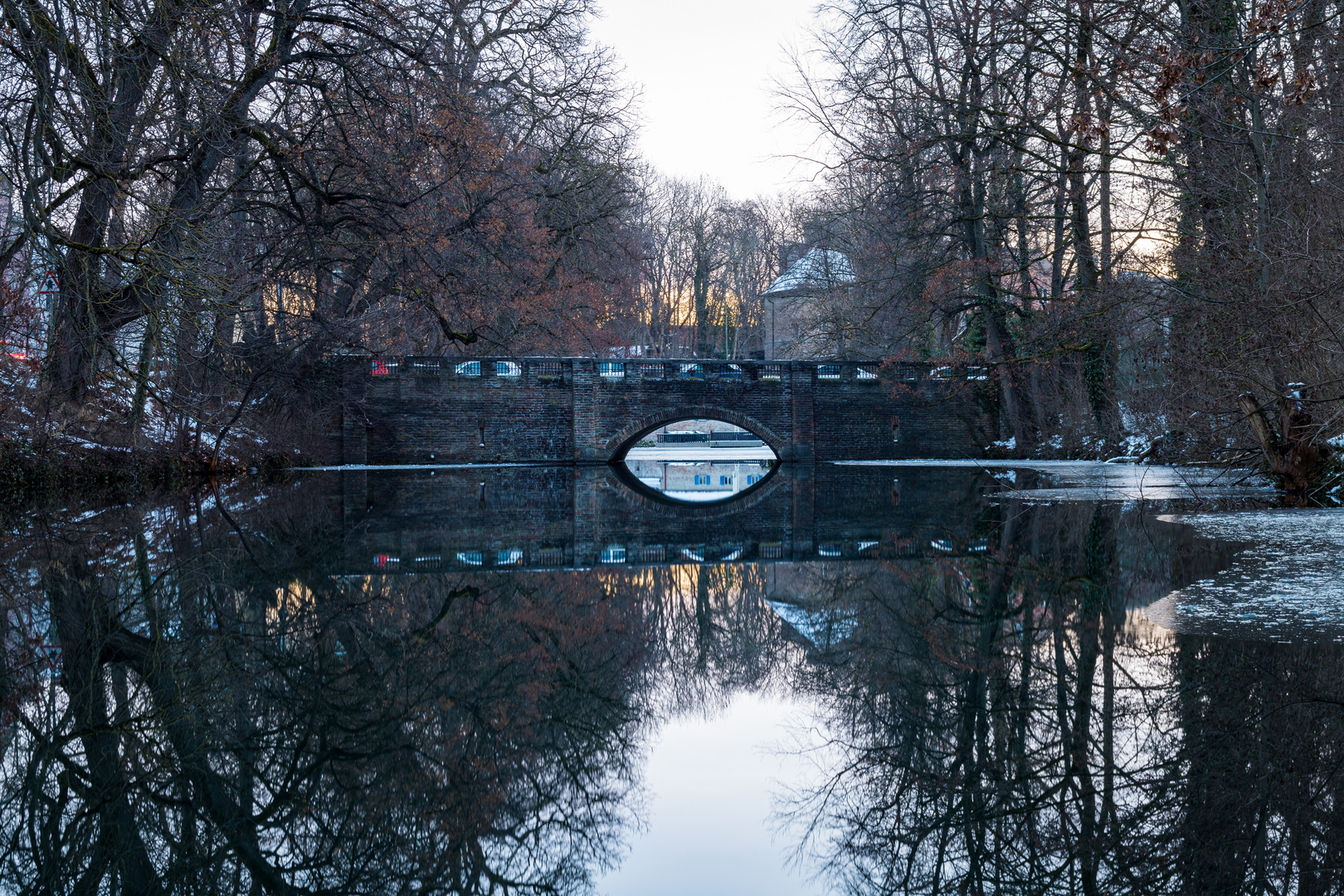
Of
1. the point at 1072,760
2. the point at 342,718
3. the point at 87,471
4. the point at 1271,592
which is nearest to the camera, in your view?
the point at 1072,760

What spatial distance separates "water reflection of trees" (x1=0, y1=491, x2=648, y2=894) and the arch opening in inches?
406

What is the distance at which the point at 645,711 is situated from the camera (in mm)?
4004

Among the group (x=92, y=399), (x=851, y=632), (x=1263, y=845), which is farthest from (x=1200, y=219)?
(x=92, y=399)

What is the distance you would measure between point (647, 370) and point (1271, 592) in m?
24.1

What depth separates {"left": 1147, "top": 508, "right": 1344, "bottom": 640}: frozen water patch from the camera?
501 centimetres

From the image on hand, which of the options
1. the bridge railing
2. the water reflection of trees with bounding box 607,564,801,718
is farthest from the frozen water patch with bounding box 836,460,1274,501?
the water reflection of trees with bounding box 607,564,801,718

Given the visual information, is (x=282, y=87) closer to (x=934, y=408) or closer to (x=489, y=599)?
(x=489, y=599)

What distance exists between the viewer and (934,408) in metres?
31.2

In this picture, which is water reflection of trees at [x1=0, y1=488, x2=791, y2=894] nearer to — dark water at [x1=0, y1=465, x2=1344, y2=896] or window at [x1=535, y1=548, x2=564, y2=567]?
dark water at [x1=0, y1=465, x2=1344, y2=896]

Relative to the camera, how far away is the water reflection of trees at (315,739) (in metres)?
2.61

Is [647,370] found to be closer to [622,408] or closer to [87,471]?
[622,408]

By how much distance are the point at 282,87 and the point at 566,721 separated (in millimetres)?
11973

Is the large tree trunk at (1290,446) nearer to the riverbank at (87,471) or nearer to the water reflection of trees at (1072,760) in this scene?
the water reflection of trees at (1072,760)

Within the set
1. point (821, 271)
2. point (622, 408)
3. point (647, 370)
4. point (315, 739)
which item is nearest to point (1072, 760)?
point (315, 739)
